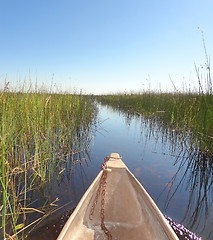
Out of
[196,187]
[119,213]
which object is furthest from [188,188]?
[119,213]

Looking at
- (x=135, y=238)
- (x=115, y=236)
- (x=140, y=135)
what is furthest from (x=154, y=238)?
(x=140, y=135)

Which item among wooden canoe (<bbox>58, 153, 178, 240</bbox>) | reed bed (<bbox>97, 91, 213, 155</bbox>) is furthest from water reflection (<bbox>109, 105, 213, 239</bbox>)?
wooden canoe (<bbox>58, 153, 178, 240</bbox>)

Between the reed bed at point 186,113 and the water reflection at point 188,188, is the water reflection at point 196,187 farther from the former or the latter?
the reed bed at point 186,113

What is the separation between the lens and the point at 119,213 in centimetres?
158

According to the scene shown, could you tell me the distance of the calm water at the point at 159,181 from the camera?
6.02ft

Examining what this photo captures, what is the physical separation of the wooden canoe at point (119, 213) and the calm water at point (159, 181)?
16.8 inches

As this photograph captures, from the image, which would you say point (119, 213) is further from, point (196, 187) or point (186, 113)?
point (186, 113)

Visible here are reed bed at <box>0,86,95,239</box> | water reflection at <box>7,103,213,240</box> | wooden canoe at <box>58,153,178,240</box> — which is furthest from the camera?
water reflection at <box>7,103,213,240</box>

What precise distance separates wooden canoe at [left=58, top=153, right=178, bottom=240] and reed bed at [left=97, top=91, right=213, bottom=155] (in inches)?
74.2

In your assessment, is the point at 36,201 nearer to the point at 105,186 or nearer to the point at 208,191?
the point at 105,186

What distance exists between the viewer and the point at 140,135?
18.3 ft

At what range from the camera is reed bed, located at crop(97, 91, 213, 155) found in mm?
3103

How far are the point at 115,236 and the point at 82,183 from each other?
1208mm

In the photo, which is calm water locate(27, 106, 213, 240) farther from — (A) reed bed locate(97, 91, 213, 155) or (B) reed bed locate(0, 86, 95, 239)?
(A) reed bed locate(97, 91, 213, 155)
